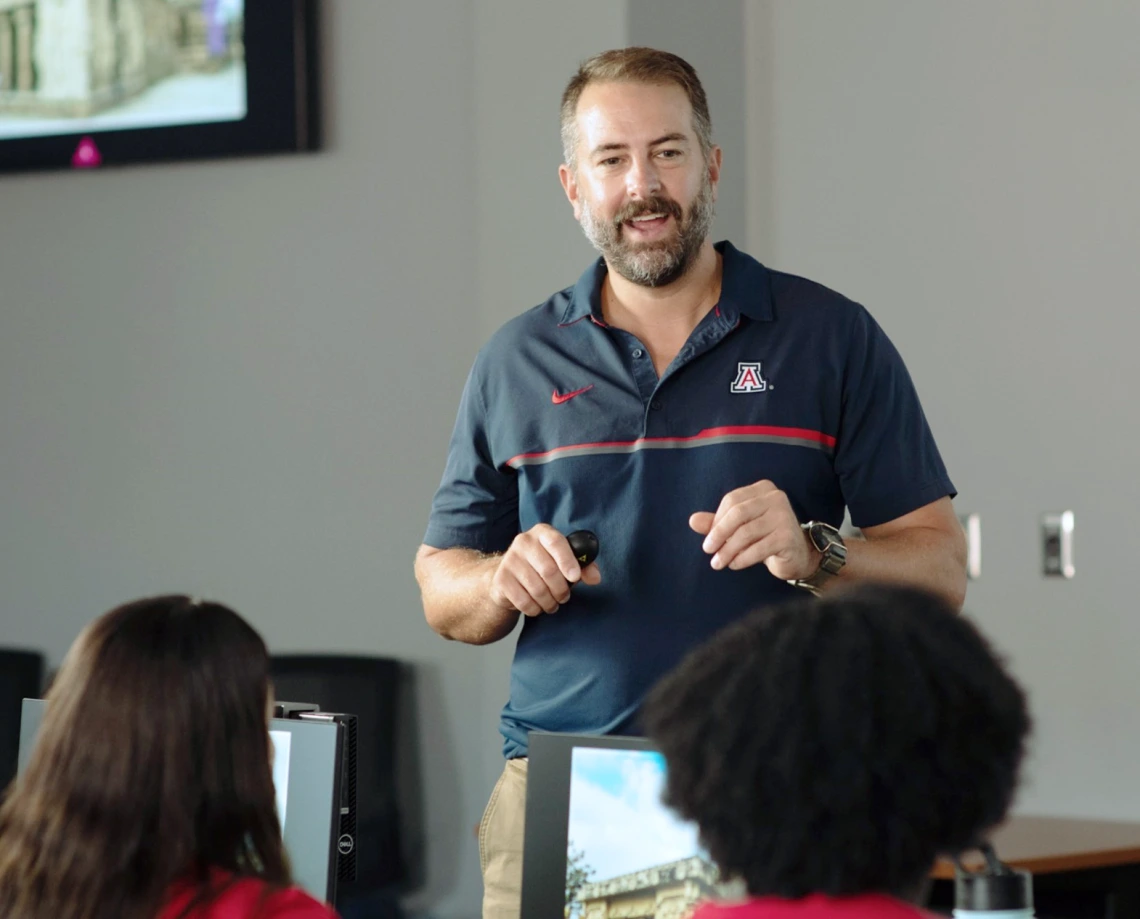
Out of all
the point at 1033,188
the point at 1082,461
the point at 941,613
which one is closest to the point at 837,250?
the point at 1033,188

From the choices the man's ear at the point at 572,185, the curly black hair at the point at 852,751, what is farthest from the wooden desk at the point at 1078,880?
the curly black hair at the point at 852,751

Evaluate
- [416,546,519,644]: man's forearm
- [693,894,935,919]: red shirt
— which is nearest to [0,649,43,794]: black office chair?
[416,546,519,644]: man's forearm

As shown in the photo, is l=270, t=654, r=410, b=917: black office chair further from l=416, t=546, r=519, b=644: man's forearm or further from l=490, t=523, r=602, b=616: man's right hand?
l=490, t=523, r=602, b=616: man's right hand

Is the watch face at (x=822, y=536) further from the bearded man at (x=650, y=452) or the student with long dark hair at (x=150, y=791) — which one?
the student with long dark hair at (x=150, y=791)

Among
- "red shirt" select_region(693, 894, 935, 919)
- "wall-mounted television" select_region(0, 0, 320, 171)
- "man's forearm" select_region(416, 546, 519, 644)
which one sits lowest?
"red shirt" select_region(693, 894, 935, 919)

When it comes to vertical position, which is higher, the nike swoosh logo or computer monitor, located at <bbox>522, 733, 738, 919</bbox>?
the nike swoosh logo

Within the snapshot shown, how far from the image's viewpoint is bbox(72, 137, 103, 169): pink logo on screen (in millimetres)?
3430

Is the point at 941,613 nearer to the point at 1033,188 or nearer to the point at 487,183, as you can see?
the point at 487,183

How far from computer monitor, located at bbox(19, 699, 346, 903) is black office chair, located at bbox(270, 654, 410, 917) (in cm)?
177

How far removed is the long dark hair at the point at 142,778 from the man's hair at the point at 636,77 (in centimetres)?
98

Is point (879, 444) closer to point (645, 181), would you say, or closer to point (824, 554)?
point (824, 554)

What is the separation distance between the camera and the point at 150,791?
1.10 meters

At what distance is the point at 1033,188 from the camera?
11.0ft

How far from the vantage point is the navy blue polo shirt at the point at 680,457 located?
5.59ft
